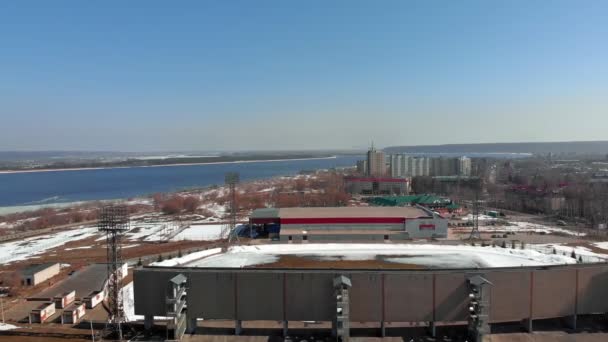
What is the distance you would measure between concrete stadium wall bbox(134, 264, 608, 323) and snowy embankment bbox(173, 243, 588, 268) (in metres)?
3.27

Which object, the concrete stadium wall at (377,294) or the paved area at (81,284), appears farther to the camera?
the paved area at (81,284)

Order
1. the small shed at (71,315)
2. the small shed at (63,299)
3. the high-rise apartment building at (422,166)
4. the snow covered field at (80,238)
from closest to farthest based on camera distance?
the small shed at (71,315) → the small shed at (63,299) → the snow covered field at (80,238) → the high-rise apartment building at (422,166)

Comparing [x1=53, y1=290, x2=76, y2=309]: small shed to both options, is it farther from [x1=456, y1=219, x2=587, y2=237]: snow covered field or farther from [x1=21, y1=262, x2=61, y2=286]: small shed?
[x1=456, y1=219, x2=587, y2=237]: snow covered field

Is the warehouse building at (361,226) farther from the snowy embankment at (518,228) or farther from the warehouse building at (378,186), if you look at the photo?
the warehouse building at (378,186)

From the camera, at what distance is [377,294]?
420 inches

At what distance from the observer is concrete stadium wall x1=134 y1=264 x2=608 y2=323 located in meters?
10.7

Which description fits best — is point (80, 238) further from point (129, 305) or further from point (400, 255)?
point (400, 255)

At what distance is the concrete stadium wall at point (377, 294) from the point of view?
10656mm

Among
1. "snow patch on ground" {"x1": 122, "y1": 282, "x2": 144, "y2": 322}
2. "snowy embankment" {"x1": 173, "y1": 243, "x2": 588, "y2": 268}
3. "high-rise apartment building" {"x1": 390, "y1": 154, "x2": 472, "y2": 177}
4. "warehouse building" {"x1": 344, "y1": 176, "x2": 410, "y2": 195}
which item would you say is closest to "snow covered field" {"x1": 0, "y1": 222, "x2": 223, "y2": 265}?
"snow patch on ground" {"x1": 122, "y1": 282, "x2": 144, "y2": 322}

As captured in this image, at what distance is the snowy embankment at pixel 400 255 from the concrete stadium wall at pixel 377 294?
3.27m

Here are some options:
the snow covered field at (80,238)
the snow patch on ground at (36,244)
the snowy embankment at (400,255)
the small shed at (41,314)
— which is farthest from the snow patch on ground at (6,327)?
the snow patch on ground at (36,244)

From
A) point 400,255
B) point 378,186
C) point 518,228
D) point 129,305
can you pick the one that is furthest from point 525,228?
point 129,305

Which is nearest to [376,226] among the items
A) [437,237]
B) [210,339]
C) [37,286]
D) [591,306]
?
[437,237]

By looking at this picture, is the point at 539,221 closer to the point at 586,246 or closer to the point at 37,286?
the point at 586,246
